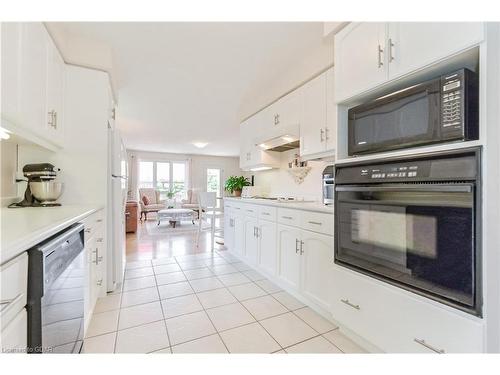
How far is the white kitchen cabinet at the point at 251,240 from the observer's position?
2769mm

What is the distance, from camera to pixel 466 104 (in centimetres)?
97

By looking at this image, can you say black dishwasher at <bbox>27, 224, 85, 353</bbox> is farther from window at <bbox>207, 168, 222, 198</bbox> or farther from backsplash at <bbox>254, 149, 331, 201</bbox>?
window at <bbox>207, 168, 222, 198</bbox>

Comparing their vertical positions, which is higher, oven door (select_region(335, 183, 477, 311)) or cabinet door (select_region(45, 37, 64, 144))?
cabinet door (select_region(45, 37, 64, 144))

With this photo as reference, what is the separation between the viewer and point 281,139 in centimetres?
277

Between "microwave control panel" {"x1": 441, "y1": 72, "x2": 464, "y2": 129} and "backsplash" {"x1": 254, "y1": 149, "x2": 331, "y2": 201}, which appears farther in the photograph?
"backsplash" {"x1": 254, "y1": 149, "x2": 331, "y2": 201}

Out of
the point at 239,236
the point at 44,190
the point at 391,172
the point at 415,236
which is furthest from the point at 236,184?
the point at 415,236

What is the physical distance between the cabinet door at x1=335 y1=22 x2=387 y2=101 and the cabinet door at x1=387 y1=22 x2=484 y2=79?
59mm

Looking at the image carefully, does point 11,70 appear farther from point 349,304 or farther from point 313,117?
point 349,304

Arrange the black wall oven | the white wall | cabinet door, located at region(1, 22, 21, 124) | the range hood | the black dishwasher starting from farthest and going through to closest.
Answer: the white wall → the range hood → cabinet door, located at region(1, 22, 21, 124) → the black wall oven → the black dishwasher

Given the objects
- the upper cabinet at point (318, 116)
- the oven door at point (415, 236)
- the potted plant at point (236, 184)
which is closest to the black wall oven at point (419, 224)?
the oven door at point (415, 236)

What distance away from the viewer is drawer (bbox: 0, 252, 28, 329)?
61 centimetres

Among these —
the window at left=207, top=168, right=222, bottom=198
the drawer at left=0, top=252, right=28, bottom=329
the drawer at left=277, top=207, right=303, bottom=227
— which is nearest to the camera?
the drawer at left=0, top=252, right=28, bottom=329

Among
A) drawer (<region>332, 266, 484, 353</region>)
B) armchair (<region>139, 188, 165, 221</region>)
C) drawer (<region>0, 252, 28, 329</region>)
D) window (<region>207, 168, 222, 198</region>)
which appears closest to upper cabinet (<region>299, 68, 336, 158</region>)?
drawer (<region>332, 266, 484, 353</region>)

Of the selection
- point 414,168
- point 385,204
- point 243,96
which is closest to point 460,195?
point 414,168
